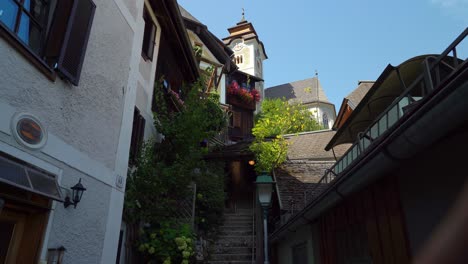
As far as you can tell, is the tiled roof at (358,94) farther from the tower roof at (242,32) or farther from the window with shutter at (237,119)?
the tower roof at (242,32)

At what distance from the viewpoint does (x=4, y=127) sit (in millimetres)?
2943

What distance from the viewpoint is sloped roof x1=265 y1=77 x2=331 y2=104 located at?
157ft

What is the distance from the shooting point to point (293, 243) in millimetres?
7891

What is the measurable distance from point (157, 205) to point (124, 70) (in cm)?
345

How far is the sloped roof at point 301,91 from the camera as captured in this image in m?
47.9

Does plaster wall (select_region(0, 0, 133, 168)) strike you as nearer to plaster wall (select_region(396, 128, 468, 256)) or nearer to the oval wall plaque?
the oval wall plaque

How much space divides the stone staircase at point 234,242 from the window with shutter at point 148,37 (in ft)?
20.0

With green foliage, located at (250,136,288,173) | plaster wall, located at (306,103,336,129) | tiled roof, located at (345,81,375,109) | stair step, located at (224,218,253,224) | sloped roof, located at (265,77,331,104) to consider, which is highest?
sloped roof, located at (265,77,331,104)

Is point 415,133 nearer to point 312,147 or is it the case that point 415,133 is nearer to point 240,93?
point 312,147

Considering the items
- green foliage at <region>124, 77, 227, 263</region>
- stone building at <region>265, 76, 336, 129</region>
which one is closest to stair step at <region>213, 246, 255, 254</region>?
green foliage at <region>124, 77, 227, 263</region>

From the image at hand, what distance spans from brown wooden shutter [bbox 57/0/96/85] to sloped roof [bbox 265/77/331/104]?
44.5m

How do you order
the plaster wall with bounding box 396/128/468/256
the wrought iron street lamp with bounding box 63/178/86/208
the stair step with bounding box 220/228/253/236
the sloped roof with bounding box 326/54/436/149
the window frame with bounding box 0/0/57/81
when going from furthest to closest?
the stair step with bounding box 220/228/253/236, the sloped roof with bounding box 326/54/436/149, the wrought iron street lamp with bounding box 63/178/86/208, the window frame with bounding box 0/0/57/81, the plaster wall with bounding box 396/128/468/256

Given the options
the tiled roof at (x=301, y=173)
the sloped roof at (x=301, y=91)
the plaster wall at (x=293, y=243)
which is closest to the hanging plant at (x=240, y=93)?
the tiled roof at (x=301, y=173)

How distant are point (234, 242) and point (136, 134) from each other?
519 cm
